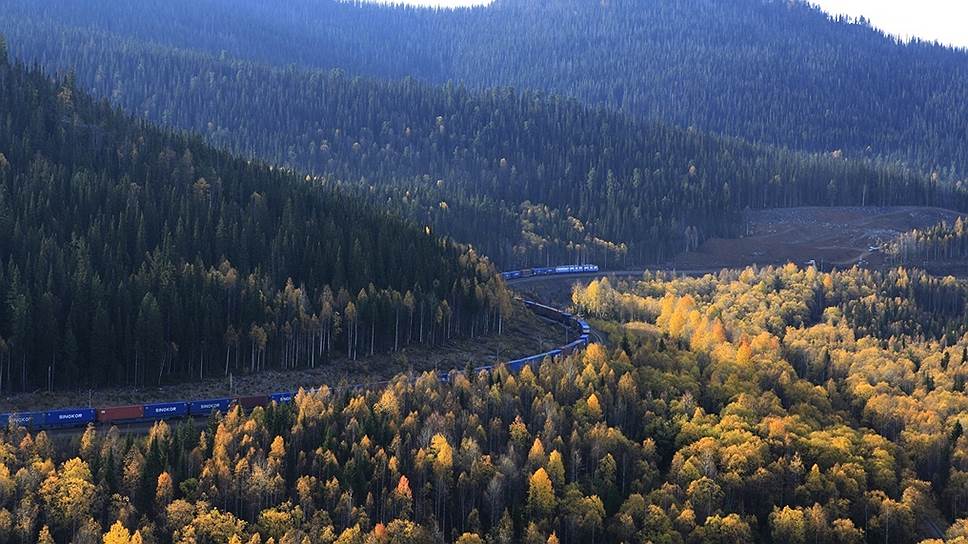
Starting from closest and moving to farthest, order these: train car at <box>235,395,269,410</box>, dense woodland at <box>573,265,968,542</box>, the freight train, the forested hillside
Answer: the freight train
dense woodland at <box>573,265,968,542</box>
train car at <box>235,395,269,410</box>
the forested hillside

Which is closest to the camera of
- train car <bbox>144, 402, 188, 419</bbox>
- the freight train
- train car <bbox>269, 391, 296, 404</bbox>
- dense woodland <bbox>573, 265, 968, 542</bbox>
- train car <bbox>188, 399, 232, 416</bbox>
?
the freight train

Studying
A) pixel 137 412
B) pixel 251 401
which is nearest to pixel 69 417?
pixel 137 412

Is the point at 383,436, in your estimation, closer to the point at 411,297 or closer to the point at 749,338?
the point at 411,297

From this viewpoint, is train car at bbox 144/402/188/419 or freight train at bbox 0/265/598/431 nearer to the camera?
freight train at bbox 0/265/598/431

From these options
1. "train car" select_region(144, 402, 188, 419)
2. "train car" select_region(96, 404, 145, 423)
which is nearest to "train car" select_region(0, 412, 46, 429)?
"train car" select_region(96, 404, 145, 423)

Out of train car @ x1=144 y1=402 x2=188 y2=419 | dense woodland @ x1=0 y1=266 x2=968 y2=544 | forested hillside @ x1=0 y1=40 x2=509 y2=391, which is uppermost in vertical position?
forested hillside @ x1=0 y1=40 x2=509 y2=391

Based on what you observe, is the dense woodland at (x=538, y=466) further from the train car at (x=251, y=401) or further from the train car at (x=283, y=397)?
the train car at (x=251, y=401)

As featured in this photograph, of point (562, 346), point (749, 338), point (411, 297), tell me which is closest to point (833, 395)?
point (749, 338)

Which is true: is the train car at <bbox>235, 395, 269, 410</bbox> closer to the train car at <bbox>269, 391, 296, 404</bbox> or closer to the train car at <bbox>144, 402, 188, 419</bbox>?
the train car at <bbox>269, 391, 296, 404</bbox>
